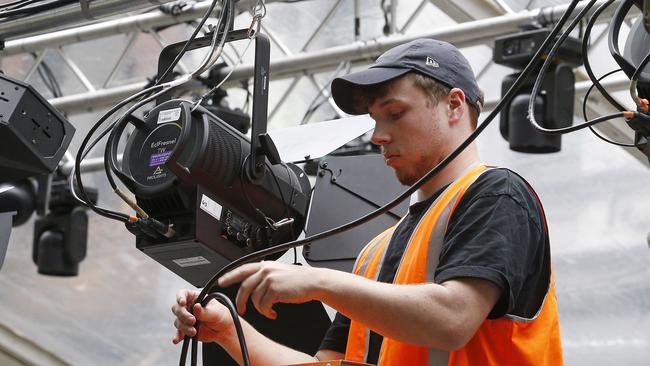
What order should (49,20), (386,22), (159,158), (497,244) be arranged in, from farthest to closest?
(386,22) → (49,20) → (159,158) → (497,244)

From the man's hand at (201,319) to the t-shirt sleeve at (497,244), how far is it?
0.39m

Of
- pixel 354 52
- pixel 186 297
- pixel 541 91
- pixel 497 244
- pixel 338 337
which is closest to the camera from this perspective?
pixel 497 244

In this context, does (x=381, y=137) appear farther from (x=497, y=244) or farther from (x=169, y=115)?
(x=169, y=115)

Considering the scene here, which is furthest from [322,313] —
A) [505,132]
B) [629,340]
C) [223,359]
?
[629,340]

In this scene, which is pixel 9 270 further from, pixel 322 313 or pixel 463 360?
pixel 463 360

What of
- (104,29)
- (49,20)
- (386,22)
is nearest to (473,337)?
(49,20)

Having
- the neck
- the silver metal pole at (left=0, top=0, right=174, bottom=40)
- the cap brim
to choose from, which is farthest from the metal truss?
the neck

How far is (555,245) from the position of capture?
505cm

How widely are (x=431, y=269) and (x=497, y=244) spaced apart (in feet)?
0.38

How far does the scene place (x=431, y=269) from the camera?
175cm

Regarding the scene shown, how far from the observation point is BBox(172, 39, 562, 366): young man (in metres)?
1.64

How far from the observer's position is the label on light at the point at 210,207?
2152 mm

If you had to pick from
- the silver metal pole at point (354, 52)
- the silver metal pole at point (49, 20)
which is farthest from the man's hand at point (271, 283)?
the silver metal pole at point (354, 52)

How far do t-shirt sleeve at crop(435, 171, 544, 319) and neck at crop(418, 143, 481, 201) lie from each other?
14cm
